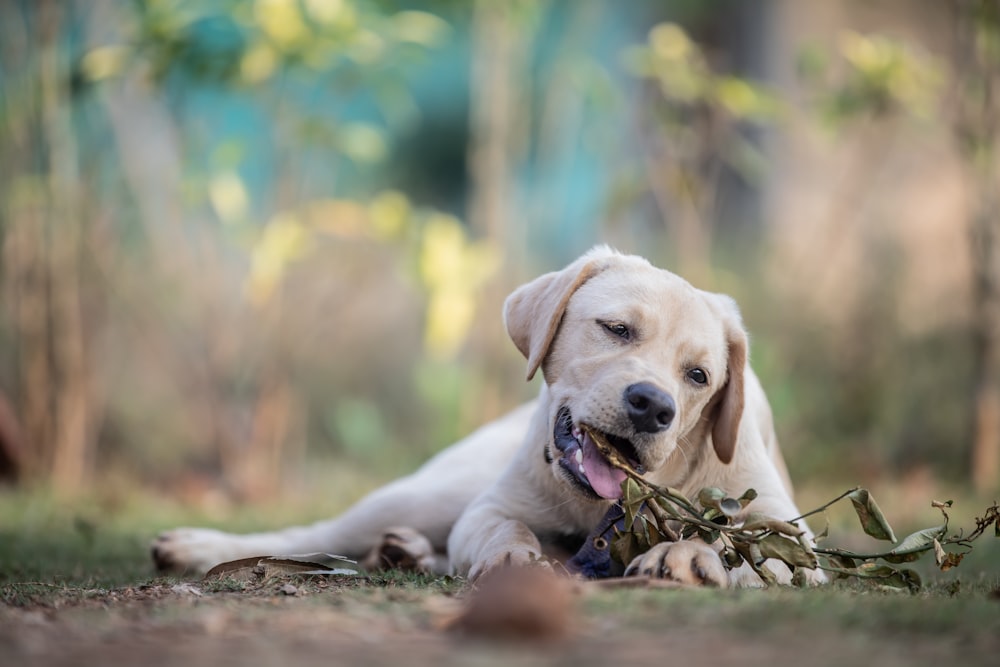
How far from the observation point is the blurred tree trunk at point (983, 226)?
23.5 ft

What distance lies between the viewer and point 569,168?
474 inches

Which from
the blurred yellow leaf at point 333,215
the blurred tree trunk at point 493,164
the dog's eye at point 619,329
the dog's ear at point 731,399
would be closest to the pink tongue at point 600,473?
the dog's eye at point 619,329

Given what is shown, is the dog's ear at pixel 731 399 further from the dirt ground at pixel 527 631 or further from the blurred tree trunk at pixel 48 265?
the blurred tree trunk at pixel 48 265

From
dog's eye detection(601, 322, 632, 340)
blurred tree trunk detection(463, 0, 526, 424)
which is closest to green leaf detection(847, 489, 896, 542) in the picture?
dog's eye detection(601, 322, 632, 340)

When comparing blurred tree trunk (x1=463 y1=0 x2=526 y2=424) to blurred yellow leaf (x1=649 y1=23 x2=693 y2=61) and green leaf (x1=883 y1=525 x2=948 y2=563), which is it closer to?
blurred yellow leaf (x1=649 y1=23 x2=693 y2=61)

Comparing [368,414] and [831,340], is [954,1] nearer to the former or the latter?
[831,340]

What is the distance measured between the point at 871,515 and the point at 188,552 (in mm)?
2263

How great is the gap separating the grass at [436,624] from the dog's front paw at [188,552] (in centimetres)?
57

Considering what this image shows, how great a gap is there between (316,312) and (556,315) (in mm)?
5279

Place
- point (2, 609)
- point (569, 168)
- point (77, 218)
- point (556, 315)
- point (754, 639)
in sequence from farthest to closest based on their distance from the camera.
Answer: point (569, 168) → point (77, 218) → point (556, 315) → point (2, 609) → point (754, 639)

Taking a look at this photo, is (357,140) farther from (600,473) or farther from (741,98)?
(600,473)

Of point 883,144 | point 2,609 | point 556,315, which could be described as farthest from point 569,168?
point 2,609

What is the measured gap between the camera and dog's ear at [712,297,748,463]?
3.62 m

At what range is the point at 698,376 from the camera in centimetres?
353
